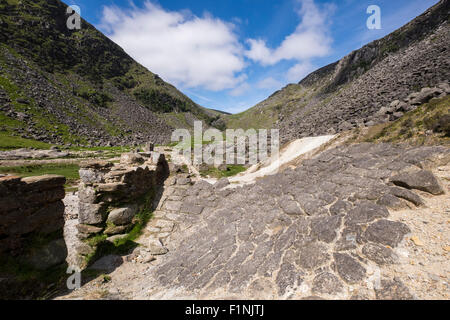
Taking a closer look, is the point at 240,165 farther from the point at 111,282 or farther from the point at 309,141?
the point at 111,282

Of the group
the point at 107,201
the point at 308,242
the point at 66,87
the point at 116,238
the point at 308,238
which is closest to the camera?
the point at 308,242

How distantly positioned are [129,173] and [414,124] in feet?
53.4

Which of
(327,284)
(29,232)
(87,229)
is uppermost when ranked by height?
(29,232)

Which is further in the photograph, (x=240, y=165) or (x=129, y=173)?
(x=240, y=165)

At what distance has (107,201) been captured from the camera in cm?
922

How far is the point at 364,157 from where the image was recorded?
9641 mm

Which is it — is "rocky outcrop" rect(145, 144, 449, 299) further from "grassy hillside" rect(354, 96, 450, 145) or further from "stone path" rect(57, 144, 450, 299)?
"grassy hillside" rect(354, 96, 450, 145)

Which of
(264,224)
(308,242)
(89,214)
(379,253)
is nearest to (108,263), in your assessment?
(89,214)

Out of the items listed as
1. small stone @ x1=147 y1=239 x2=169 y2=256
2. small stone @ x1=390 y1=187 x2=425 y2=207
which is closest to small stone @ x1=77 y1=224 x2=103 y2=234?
small stone @ x1=147 y1=239 x2=169 y2=256

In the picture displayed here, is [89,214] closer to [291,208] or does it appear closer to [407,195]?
[291,208]

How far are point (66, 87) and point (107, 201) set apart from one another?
8759 centimetres

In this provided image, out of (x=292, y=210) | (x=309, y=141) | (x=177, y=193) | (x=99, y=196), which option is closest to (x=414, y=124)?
A: (x=292, y=210)
